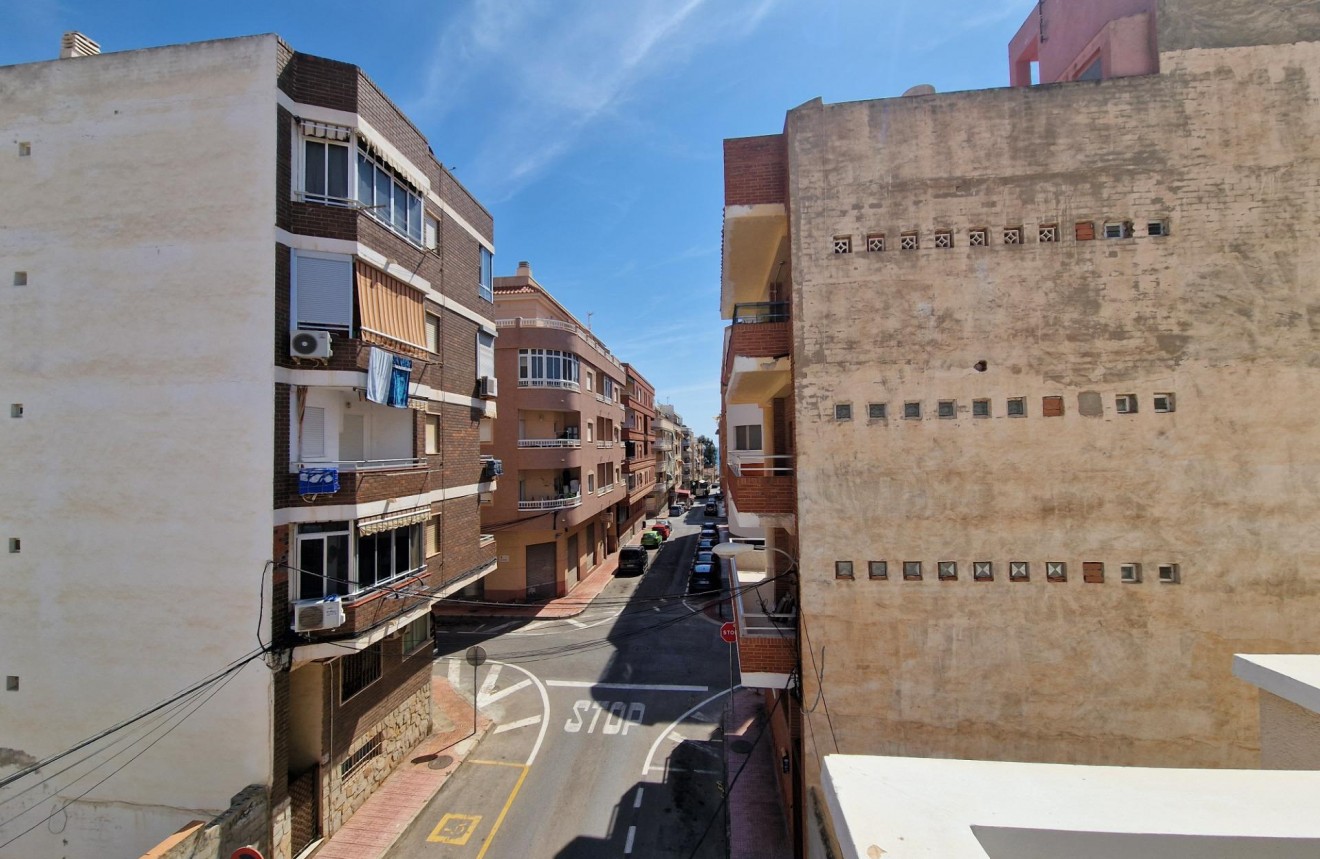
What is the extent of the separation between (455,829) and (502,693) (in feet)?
19.4

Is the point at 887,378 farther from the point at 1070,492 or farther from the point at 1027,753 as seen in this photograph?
the point at 1027,753

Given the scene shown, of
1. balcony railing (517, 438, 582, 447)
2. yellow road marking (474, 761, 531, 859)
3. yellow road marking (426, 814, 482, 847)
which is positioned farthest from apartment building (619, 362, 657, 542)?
yellow road marking (426, 814, 482, 847)

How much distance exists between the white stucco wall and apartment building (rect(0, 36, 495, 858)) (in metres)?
0.04

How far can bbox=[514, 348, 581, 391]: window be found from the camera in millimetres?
24391

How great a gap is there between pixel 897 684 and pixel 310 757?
1054 cm

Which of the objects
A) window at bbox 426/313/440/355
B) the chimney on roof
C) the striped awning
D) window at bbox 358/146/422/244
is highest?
the chimney on roof

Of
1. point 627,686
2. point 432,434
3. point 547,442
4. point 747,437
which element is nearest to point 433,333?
point 432,434

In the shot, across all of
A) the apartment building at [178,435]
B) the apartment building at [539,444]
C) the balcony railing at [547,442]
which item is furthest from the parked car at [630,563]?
the apartment building at [178,435]

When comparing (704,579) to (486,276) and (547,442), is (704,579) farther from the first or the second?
(486,276)

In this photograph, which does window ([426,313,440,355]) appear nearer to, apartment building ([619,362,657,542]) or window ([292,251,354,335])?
window ([292,251,354,335])

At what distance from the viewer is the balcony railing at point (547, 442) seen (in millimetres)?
24078

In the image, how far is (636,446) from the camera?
4381cm

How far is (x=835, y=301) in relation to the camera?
882 centimetres

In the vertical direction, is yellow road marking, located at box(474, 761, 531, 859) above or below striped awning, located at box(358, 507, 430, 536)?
below
